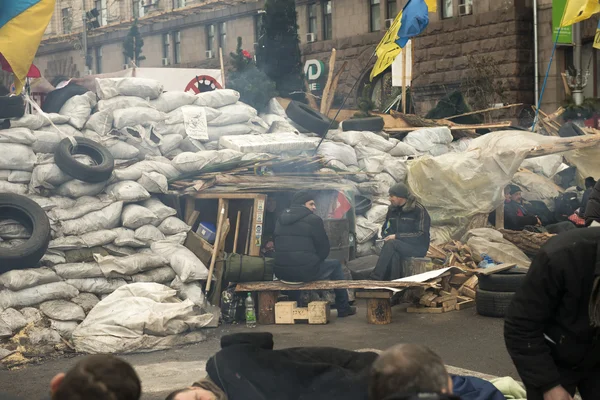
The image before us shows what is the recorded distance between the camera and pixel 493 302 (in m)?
9.99

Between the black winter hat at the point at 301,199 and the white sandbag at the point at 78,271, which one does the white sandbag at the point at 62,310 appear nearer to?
the white sandbag at the point at 78,271

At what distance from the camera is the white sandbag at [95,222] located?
35.5 ft

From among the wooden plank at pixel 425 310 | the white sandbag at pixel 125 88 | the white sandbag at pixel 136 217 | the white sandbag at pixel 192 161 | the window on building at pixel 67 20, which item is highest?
the window on building at pixel 67 20

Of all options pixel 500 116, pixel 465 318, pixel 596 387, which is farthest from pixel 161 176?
pixel 500 116

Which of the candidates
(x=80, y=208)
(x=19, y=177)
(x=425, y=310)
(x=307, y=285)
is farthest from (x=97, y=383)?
(x=19, y=177)

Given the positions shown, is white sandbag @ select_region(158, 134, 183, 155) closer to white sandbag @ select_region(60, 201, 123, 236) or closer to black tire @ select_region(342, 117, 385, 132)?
white sandbag @ select_region(60, 201, 123, 236)

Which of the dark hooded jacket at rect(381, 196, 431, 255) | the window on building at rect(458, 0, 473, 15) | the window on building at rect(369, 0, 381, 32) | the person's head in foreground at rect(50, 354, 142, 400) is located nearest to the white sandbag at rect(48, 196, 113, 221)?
the dark hooded jacket at rect(381, 196, 431, 255)

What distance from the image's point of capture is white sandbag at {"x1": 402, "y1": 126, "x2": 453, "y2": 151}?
17.3 metres

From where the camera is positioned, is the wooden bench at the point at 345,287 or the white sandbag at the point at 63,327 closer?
the white sandbag at the point at 63,327

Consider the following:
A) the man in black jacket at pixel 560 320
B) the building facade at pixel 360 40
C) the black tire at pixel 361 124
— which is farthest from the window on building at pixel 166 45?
the man in black jacket at pixel 560 320

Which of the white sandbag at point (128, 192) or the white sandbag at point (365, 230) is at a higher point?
the white sandbag at point (128, 192)

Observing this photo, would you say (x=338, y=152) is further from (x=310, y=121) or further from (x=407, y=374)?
(x=407, y=374)

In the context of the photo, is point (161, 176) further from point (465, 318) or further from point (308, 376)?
point (308, 376)

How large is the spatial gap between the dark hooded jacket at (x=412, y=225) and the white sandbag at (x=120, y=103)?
485cm
